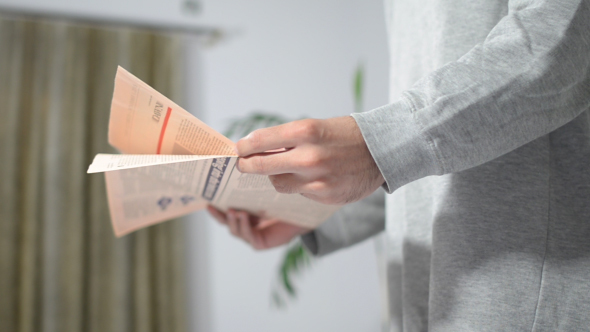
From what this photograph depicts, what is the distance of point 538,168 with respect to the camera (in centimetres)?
45

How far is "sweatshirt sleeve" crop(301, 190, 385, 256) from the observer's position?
778 mm

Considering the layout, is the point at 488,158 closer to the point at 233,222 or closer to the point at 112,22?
the point at 233,222

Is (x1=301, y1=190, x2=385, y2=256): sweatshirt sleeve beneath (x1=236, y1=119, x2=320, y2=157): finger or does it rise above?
beneath

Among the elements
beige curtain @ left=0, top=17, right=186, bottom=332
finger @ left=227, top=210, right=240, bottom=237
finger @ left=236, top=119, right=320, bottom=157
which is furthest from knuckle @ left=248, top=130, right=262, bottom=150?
beige curtain @ left=0, top=17, right=186, bottom=332

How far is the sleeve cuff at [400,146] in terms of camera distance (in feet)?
1.23

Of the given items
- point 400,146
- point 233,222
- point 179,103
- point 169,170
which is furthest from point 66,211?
point 400,146

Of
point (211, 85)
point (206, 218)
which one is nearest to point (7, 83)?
point (211, 85)

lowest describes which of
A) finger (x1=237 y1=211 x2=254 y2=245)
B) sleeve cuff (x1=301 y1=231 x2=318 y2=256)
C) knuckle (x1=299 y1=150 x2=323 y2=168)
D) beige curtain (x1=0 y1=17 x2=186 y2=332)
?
beige curtain (x1=0 y1=17 x2=186 y2=332)

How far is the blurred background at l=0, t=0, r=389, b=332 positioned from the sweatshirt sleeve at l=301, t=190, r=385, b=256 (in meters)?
1.33

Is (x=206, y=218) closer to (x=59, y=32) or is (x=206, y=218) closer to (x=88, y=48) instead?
(x=88, y=48)

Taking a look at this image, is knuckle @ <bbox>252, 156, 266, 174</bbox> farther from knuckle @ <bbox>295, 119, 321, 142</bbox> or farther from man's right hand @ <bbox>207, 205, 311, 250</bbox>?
man's right hand @ <bbox>207, 205, 311, 250</bbox>

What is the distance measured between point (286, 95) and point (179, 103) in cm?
65

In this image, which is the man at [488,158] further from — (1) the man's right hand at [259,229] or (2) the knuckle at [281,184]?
(1) the man's right hand at [259,229]

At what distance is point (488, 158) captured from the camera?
386mm
